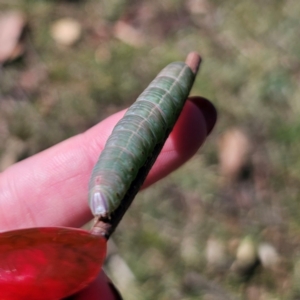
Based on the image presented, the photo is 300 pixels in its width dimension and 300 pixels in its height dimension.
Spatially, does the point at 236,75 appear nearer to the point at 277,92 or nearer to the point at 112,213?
the point at 277,92

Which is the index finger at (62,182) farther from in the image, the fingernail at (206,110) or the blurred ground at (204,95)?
the blurred ground at (204,95)

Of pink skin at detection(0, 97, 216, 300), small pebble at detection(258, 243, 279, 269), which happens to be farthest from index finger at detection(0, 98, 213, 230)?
small pebble at detection(258, 243, 279, 269)

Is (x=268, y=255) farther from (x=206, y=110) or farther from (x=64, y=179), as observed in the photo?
(x=64, y=179)

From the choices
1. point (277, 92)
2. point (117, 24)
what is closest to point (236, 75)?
point (277, 92)

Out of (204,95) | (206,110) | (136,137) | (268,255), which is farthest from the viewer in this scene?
(204,95)

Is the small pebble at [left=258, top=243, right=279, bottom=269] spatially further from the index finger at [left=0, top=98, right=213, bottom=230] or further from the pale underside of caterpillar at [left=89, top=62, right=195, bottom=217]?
the pale underside of caterpillar at [left=89, top=62, right=195, bottom=217]

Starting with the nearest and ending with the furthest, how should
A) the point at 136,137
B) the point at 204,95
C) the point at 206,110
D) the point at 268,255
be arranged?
the point at 136,137, the point at 206,110, the point at 268,255, the point at 204,95

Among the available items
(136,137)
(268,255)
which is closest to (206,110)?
(136,137)
